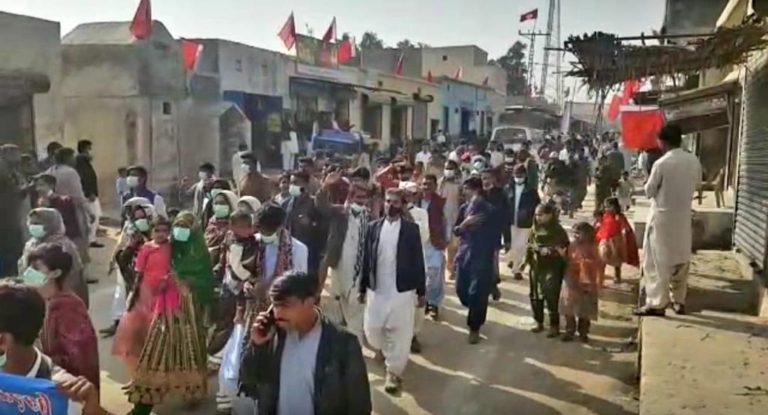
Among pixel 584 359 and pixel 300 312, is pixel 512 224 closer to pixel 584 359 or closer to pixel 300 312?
pixel 584 359

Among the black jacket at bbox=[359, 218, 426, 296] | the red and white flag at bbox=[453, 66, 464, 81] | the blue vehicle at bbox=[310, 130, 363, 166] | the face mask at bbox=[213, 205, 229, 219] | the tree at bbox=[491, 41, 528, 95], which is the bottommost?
the black jacket at bbox=[359, 218, 426, 296]

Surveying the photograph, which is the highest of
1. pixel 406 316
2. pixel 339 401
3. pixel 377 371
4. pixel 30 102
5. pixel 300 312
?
pixel 30 102

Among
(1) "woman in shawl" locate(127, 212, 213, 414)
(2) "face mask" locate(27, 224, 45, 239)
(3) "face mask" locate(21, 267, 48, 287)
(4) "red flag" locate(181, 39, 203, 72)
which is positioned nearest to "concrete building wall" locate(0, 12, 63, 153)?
(4) "red flag" locate(181, 39, 203, 72)

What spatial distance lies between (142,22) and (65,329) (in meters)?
14.1

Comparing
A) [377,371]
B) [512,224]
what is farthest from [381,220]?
[512,224]

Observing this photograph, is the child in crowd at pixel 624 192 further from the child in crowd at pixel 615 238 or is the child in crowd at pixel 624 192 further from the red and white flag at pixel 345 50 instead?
the red and white flag at pixel 345 50

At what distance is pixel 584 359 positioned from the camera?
6.69 meters

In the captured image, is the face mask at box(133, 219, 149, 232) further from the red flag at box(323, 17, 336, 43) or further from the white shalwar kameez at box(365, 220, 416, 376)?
the red flag at box(323, 17, 336, 43)

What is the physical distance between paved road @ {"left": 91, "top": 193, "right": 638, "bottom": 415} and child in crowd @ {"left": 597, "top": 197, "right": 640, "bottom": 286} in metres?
1.33

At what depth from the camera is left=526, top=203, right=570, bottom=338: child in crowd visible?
7.17m

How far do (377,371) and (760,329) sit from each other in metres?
2.81

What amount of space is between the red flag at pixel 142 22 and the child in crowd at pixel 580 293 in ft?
38.4

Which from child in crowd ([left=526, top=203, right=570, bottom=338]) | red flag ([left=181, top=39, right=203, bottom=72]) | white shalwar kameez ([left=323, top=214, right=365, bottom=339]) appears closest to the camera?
white shalwar kameez ([left=323, top=214, right=365, bottom=339])

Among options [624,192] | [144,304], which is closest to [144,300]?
[144,304]
